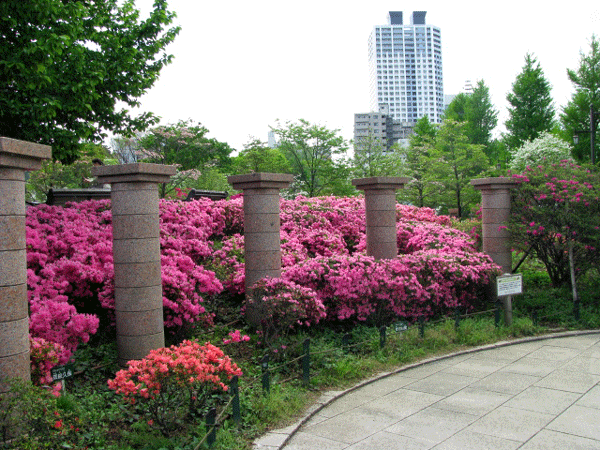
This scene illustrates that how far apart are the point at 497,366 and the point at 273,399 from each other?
3.96 metres

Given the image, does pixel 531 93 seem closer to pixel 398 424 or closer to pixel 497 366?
pixel 497 366

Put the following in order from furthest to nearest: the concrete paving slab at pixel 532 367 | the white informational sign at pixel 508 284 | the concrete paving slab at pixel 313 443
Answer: the white informational sign at pixel 508 284, the concrete paving slab at pixel 532 367, the concrete paving slab at pixel 313 443

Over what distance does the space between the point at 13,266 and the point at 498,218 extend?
417 inches

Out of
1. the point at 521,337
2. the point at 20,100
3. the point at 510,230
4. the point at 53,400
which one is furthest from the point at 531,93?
the point at 53,400

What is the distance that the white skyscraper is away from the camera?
172375 mm

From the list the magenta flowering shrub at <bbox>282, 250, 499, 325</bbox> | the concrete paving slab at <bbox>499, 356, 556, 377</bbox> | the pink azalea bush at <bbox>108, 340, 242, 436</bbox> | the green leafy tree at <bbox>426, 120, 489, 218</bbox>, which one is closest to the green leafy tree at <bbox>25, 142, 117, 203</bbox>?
the green leafy tree at <bbox>426, 120, 489, 218</bbox>

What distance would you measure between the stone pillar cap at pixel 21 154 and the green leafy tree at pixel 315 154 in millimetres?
23465

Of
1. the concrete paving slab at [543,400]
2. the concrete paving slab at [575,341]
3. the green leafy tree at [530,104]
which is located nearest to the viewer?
the concrete paving slab at [543,400]

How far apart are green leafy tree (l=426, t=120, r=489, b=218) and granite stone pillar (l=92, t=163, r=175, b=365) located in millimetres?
23775

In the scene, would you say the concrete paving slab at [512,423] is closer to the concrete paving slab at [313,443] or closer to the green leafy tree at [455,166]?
the concrete paving slab at [313,443]

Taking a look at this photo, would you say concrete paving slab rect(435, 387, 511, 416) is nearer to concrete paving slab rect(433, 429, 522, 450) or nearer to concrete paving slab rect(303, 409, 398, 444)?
concrete paving slab rect(433, 429, 522, 450)

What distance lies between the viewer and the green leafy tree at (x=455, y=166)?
A: 95.1ft

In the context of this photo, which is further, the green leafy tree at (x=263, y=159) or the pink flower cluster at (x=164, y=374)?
the green leafy tree at (x=263, y=159)

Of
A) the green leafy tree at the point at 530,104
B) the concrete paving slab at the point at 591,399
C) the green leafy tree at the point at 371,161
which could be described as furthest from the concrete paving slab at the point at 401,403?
the green leafy tree at the point at 530,104
